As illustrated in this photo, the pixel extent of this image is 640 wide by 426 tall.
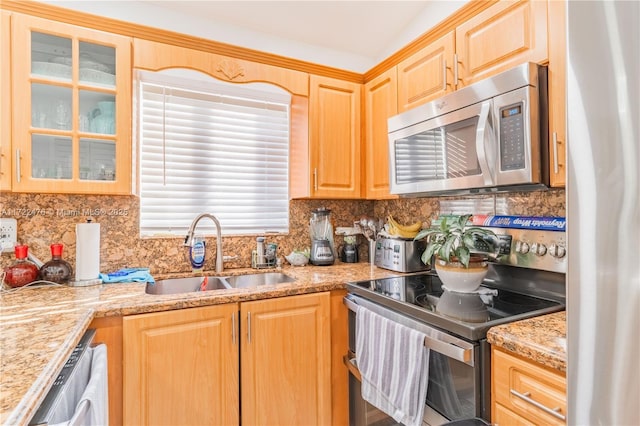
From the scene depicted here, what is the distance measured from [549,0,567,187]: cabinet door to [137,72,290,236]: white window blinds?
155 cm

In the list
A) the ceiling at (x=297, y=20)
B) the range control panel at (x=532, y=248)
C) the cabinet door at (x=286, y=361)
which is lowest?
the cabinet door at (x=286, y=361)

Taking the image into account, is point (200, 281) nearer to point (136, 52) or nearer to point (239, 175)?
point (239, 175)

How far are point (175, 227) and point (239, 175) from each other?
52 centimetres

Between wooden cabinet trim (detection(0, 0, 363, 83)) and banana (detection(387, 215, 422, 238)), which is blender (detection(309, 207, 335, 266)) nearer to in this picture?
banana (detection(387, 215, 422, 238))

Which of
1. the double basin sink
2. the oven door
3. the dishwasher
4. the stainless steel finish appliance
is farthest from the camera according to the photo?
the double basin sink

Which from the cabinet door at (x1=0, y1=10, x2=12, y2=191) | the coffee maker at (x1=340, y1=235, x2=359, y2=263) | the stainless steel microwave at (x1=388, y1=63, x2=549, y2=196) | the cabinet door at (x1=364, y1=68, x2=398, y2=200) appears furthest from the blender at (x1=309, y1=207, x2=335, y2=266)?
the cabinet door at (x1=0, y1=10, x2=12, y2=191)

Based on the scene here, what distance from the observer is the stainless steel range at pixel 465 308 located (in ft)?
3.31

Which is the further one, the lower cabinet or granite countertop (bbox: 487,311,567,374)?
the lower cabinet

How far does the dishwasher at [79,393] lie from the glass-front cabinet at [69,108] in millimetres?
795

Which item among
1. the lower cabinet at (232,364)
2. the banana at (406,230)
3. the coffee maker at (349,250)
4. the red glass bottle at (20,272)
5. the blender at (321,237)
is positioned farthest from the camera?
the coffee maker at (349,250)

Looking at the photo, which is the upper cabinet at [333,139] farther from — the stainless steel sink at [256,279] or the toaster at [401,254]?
the stainless steel sink at [256,279]

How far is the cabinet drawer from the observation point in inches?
32.1

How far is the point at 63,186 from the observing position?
151cm

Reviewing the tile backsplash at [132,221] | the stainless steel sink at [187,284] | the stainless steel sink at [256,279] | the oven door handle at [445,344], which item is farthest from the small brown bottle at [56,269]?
the oven door handle at [445,344]
